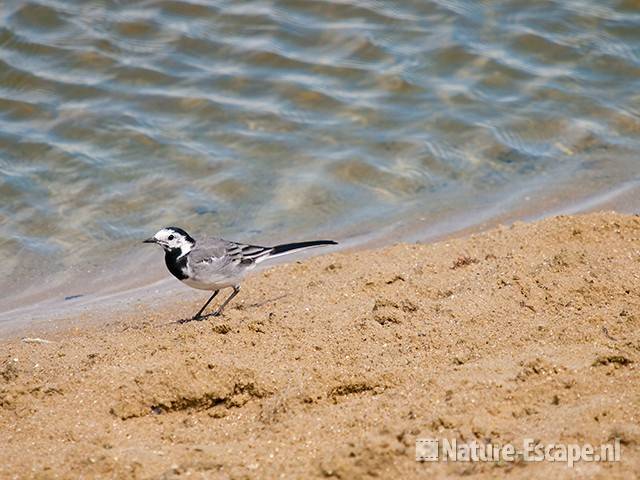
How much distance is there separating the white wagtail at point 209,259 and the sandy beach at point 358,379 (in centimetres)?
29

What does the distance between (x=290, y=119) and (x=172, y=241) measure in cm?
507

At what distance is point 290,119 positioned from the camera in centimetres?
1253

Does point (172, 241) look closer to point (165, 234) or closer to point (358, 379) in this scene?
point (165, 234)

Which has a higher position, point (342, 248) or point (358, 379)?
point (358, 379)

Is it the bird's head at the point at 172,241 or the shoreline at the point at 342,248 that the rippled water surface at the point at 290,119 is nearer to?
the shoreline at the point at 342,248

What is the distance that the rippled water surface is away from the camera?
34.1 ft

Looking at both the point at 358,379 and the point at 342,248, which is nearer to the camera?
the point at 358,379

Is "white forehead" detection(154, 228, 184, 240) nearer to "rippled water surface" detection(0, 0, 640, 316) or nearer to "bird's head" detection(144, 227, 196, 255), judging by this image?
"bird's head" detection(144, 227, 196, 255)

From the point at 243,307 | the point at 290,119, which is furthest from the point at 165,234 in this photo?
the point at 290,119

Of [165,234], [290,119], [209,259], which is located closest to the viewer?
[209,259]

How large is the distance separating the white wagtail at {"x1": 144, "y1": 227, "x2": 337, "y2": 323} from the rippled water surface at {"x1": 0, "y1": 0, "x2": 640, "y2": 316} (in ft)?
5.62

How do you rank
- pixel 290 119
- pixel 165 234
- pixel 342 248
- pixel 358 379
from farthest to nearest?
1. pixel 290 119
2. pixel 342 248
3. pixel 165 234
4. pixel 358 379

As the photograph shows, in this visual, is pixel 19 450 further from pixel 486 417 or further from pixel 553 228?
pixel 553 228

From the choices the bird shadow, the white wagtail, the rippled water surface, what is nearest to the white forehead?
the white wagtail
